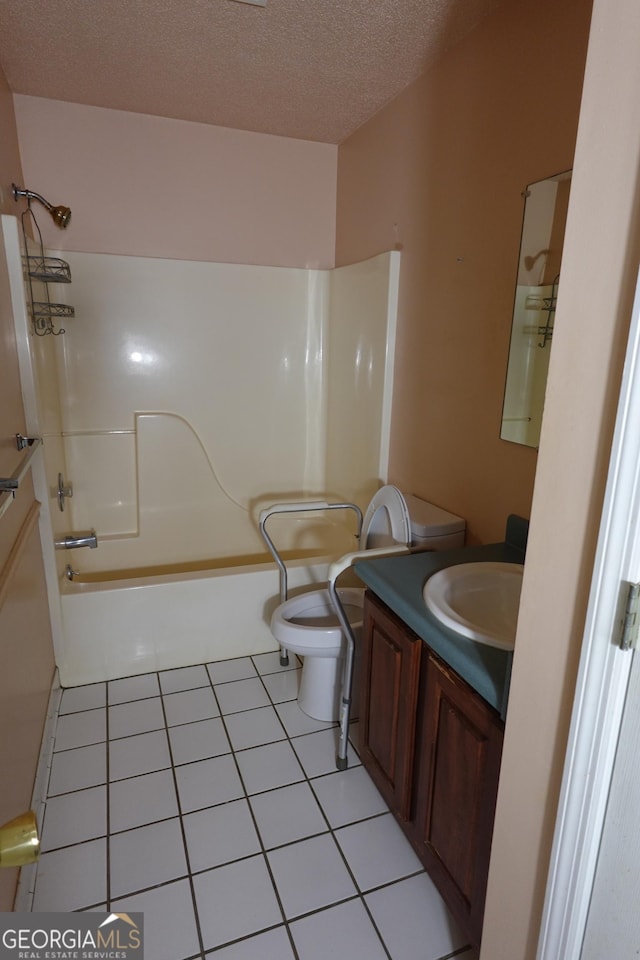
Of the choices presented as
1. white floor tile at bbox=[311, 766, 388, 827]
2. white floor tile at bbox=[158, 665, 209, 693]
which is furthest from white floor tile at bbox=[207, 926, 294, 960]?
white floor tile at bbox=[158, 665, 209, 693]

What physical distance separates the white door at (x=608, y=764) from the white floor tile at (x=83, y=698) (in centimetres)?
A: 178

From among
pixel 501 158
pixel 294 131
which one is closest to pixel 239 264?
pixel 294 131

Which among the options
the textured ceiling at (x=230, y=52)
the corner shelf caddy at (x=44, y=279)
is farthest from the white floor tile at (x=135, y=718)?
the textured ceiling at (x=230, y=52)

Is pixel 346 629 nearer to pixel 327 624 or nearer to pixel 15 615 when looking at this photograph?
pixel 327 624

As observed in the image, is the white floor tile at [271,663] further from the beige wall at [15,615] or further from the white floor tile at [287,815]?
the beige wall at [15,615]

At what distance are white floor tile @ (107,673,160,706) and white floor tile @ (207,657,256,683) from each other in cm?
23

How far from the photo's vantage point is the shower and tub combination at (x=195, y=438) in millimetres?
2281

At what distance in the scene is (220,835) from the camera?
158cm

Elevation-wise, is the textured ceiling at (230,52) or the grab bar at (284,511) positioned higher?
the textured ceiling at (230,52)

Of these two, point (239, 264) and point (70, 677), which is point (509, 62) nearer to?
point (239, 264)

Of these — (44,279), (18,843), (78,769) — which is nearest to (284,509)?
(78,769)

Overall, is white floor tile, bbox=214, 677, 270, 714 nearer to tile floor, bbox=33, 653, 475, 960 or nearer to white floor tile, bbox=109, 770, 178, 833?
tile floor, bbox=33, 653, 475, 960

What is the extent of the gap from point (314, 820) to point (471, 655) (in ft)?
2.95

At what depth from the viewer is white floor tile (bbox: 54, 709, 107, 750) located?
6.33 feet
